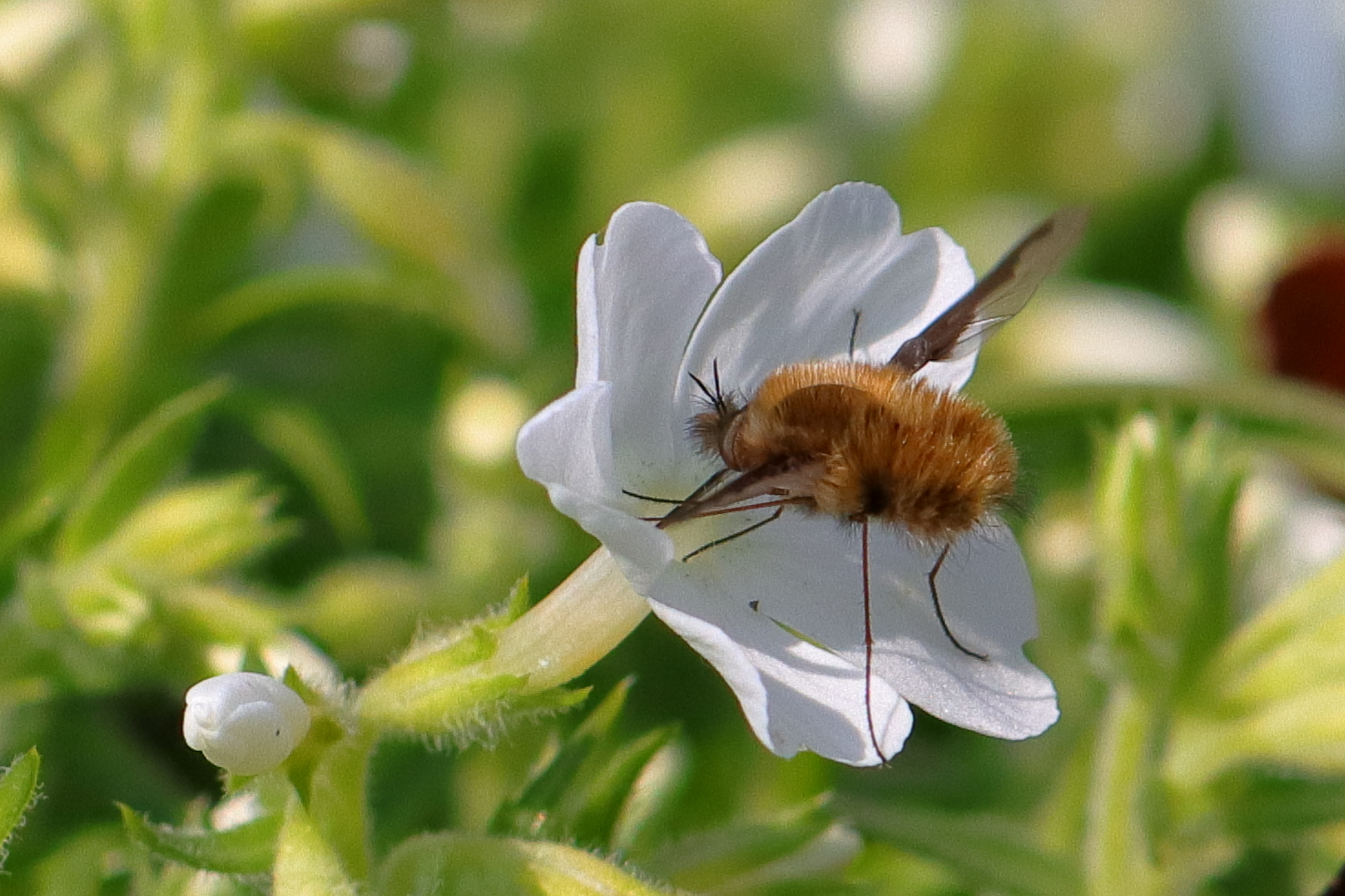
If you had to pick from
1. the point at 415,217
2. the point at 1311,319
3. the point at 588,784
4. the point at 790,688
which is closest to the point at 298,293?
the point at 415,217

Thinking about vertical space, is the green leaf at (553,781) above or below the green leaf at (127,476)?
below

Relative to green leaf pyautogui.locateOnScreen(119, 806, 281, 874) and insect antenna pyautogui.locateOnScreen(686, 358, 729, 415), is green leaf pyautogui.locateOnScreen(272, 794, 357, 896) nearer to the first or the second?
green leaf pyautogui.locateOnScreen(119, 806, 281, 874)

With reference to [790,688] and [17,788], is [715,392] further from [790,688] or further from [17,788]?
[17,788]

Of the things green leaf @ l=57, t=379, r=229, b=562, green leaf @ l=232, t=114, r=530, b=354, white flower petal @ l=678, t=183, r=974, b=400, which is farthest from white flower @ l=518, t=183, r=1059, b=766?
green leaf @ l=232, t=114, r=530, b=354

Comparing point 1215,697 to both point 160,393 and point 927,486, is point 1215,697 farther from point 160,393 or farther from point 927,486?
point 160,393

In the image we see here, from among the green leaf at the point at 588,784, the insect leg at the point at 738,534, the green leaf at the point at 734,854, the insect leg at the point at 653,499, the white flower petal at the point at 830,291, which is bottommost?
the green leaf at the point at 734,854

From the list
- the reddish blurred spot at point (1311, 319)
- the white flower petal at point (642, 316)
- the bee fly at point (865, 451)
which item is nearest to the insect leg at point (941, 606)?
the bee fly at point (865, 451)

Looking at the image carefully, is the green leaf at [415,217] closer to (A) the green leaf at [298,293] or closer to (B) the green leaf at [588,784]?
(A) the green leaf at [298,293]
